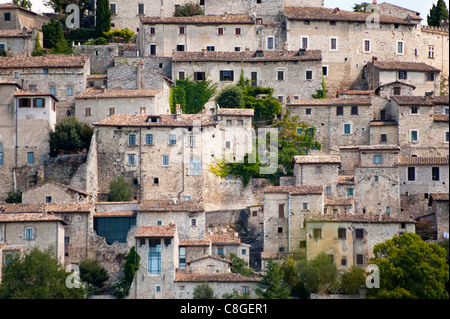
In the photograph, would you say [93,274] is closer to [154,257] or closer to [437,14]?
[154,257]

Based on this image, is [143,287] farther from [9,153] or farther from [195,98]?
[195,98]

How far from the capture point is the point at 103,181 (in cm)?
6788

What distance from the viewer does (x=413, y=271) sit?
57.5m

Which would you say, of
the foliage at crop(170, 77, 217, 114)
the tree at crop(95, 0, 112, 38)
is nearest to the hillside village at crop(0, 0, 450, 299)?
the foliage at crop(170, 77, 217, 114)

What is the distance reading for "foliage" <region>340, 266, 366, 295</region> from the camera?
58.1m

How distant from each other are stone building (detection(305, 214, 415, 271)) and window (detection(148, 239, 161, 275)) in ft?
30.2

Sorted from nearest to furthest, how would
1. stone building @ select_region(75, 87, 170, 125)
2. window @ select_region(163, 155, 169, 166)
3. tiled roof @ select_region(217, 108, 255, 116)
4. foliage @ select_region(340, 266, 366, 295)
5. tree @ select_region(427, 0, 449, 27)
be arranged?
foliage @ select_region(340, 266, 366, 295) < window @ select_region(163, 155, 169, 166) < tiled roof @ select_region(217, 108, 255, 116) < stone building @ select_region(75, 87, 170, 125) < tree @ select_region(427, 0, 449, 27)

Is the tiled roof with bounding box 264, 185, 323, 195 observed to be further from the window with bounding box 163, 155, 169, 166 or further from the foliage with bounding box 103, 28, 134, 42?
the foliage with bounding box 103, 28, 134, 42

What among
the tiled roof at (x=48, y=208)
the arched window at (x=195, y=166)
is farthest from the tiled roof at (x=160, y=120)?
the tiled roof at (x=48, y=208)

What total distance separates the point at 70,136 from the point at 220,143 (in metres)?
10.5

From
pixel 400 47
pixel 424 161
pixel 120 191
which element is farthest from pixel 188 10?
pixel 424 161

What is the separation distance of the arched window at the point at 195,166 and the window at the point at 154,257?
9.56 meters

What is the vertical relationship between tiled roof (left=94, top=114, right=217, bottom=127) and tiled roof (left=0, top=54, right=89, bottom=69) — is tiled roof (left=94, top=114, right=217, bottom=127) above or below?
below
